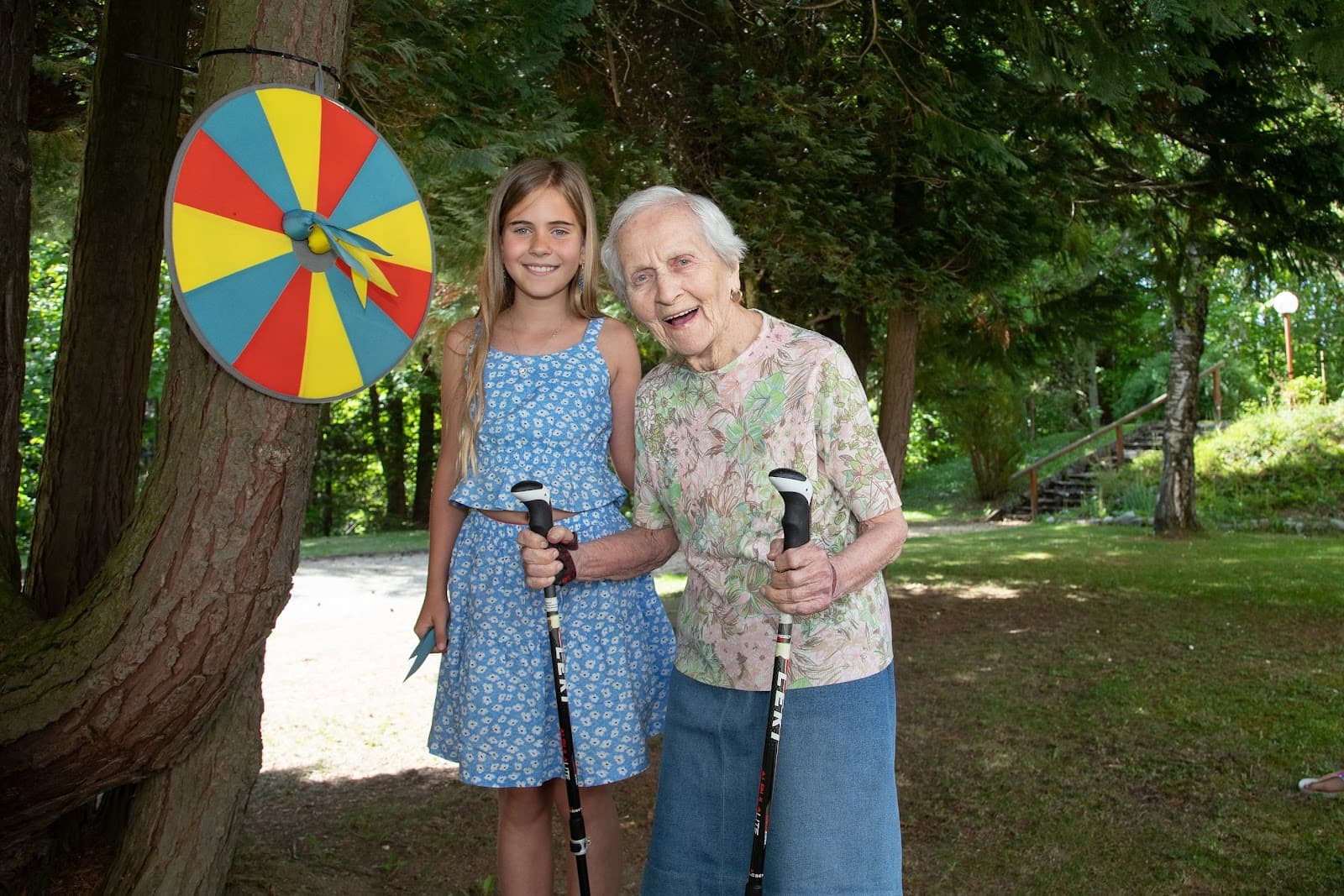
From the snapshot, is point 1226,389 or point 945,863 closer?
point 945,863

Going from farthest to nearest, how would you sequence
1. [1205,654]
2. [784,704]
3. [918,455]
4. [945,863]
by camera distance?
[918,455] → [1205,654] → [945,863] → [784,704]

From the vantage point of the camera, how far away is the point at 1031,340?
8.20 metres

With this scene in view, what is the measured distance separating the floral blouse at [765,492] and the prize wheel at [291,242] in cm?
82

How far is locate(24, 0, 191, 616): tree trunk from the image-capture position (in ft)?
11.8

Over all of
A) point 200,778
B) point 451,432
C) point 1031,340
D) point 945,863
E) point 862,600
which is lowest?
point 945,863

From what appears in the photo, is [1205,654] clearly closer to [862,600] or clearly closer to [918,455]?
[862,600]

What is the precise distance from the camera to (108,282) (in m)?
3.64

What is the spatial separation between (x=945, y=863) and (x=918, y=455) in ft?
81.5

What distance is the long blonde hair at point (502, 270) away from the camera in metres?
2.89

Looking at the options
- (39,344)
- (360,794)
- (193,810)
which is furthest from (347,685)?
(39,344)

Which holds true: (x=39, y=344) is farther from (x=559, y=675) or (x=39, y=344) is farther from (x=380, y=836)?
(x=559, y=675)

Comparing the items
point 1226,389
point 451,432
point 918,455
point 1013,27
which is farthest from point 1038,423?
point 451,432

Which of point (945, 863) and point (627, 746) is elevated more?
point (627, 746)

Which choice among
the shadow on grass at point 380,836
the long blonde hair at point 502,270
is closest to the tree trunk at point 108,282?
the shadow on grass at point 380,836
